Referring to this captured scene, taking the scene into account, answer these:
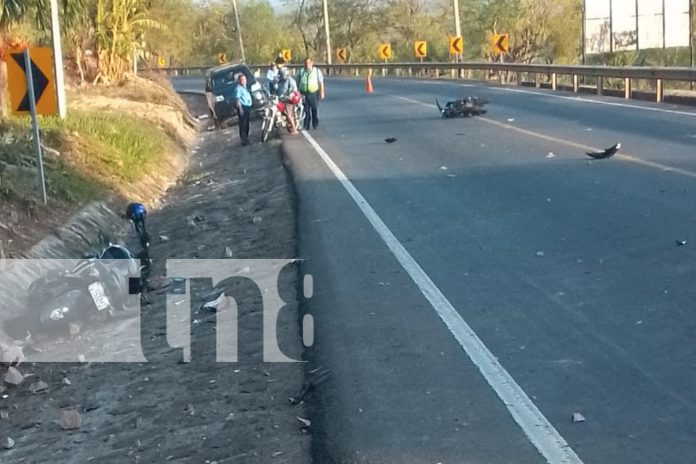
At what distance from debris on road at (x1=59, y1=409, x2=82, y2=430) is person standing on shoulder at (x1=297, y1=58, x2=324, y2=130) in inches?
731

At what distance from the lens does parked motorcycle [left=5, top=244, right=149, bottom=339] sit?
411 inches

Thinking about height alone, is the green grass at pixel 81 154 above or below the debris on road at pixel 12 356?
above

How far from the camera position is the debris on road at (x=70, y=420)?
7.85m

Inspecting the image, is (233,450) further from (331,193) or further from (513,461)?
(331,193)

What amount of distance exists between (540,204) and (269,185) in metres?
6.28

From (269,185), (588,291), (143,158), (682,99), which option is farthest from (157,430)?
(682,99)

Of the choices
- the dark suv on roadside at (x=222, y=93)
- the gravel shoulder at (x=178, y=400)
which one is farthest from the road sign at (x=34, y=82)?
the dark suv on roadside at (x=222, y=93)

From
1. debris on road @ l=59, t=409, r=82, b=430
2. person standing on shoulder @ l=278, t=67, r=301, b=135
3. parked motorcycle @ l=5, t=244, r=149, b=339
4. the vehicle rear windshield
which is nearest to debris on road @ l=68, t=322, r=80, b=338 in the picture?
parked motorcycle @ l=5, t=244, r=149, b=339

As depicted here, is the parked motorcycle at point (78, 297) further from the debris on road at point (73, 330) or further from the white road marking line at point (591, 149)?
the white road marking line at point (591, 149)

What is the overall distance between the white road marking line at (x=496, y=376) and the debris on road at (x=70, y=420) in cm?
271

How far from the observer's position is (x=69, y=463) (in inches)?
279

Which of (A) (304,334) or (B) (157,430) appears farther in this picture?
(A) (304,334)

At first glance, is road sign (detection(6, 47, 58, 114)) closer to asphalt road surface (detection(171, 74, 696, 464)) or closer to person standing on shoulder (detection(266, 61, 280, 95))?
asphalt road surface (detection(171, 74, 696, 464))

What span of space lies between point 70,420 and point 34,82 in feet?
23.1
